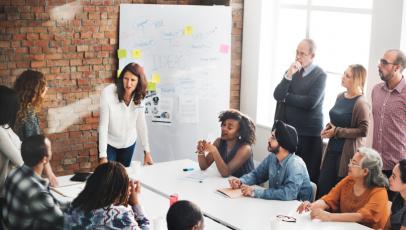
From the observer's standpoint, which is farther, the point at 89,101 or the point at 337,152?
the point at 89,101

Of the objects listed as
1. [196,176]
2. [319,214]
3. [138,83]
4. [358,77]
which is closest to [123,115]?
[138,83]

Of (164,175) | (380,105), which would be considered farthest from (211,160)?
(380,105)

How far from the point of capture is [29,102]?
489cm

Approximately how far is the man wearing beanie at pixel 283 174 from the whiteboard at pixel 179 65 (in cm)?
232

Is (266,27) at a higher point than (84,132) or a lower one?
higher

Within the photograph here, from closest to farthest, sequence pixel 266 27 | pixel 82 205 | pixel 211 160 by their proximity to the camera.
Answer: pixel 82 205 < pixel 211 160 < pixel 266 27

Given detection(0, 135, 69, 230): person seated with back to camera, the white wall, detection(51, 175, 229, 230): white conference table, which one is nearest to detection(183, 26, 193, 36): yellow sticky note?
the white wall

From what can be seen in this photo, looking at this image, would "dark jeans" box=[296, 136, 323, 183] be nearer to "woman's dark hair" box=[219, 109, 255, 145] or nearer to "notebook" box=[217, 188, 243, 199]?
"woman's dark hair" box=[219, 109, 255, 145]

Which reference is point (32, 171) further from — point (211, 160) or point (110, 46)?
point (110, 46)

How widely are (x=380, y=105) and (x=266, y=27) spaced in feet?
7.73

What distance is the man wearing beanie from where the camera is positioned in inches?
179

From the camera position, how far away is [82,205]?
11.2 feet

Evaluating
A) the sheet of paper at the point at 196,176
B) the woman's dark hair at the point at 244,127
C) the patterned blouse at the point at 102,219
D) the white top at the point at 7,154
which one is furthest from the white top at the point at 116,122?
the patterned blouse at the point at 102,219

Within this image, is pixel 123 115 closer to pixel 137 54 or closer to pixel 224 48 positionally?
pixel 137 54
